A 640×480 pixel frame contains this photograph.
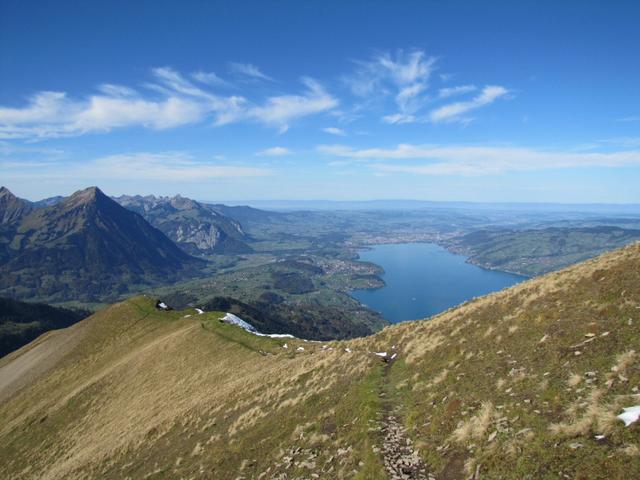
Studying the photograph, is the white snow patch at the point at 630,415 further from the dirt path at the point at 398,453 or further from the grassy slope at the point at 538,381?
the dirt path at the point at 398,453

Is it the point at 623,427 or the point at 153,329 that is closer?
the point at 623,427

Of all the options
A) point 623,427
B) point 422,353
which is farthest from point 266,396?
point 623,427

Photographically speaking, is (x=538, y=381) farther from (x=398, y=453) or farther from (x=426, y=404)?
(x=398, y=453)

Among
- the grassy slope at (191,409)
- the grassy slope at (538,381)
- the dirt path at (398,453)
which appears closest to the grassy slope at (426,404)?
the grassy slope at (538,381)

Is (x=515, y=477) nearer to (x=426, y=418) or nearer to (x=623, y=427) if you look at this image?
(x=623, y=427)

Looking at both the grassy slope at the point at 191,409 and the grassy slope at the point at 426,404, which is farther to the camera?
the grassy slope at the point at 191,409

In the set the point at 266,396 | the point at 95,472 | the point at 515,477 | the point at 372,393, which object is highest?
the point at 515,477
